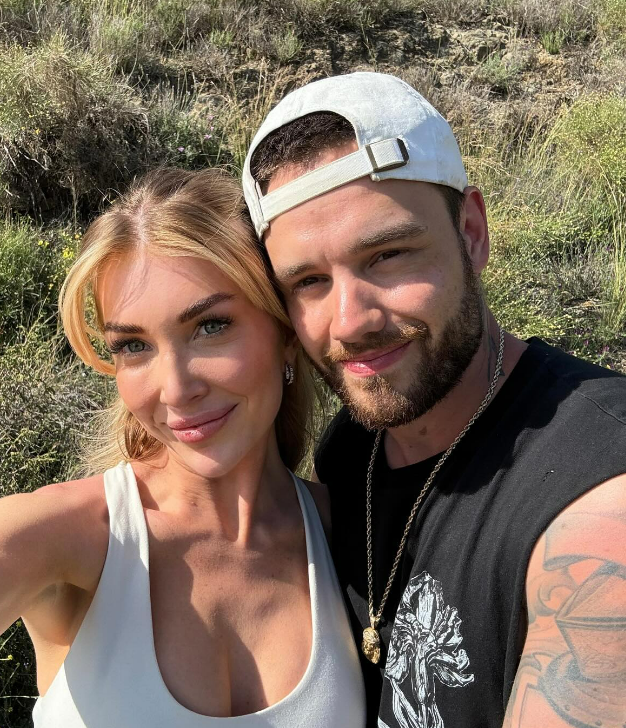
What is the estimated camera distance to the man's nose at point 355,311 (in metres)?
1.78

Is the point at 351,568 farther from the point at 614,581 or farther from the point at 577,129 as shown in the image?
the point at 577,129

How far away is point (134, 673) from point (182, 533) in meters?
0.40

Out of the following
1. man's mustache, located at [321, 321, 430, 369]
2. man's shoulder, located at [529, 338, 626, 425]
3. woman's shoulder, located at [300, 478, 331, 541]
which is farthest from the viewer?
woman's shoulder, located at [300, 478, 331, 541]

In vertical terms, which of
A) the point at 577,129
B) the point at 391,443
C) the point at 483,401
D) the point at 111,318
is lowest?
the point at 577,129

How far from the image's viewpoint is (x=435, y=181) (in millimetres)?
1858

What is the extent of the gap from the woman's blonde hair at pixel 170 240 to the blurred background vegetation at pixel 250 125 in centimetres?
152

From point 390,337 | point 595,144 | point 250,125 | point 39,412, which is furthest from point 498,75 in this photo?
point 390,337

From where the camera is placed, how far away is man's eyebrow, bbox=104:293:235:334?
1.89m

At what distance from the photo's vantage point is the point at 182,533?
2.03m

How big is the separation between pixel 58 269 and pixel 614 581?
4.20 metres

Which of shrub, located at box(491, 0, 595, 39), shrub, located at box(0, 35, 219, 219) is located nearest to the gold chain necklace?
shrub, located at box(0, 35, 219, 219)

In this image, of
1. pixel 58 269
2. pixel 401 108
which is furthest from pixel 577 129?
pixel 401 108

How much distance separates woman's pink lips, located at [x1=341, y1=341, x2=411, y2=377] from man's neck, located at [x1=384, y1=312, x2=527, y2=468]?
187mm

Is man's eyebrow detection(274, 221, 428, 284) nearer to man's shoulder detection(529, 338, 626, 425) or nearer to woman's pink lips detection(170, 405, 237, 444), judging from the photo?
man's shoulder detection(529, 338, 626, 425)
